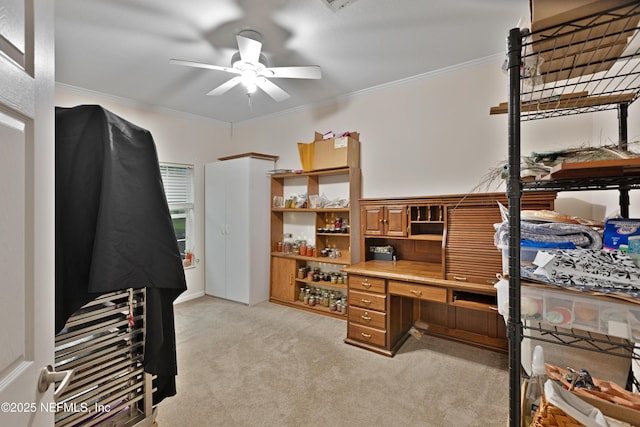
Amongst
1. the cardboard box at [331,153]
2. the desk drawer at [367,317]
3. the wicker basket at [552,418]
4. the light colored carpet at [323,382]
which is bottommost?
the light colored carpet at [323,382]

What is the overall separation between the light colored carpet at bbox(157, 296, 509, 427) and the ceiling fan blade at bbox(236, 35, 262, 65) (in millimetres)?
2532

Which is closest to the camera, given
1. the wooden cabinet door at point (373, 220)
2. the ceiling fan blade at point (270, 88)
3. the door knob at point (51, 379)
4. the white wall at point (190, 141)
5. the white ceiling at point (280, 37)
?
the door knob at point (51, 379)

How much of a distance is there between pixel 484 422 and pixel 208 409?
5.88 feet

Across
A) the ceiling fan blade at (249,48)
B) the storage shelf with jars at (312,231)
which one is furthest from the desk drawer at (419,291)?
the ceiling fan blade at (249,48)

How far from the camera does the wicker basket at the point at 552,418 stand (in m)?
0.71

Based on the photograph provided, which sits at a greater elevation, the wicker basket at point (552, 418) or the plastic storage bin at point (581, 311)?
the plastic storage bin at point (581, 311)

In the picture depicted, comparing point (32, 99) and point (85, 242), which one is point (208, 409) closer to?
point (85, 242)

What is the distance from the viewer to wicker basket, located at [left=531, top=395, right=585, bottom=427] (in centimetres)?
71

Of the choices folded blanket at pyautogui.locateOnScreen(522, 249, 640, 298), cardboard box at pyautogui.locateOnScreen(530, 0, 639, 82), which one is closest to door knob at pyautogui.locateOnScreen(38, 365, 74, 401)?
folded blanket at pyautogui.locateOnScreen(522, 249, 640, 298)

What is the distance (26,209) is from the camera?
0.64 meters

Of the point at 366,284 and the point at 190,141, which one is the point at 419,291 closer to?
the point at 366,284

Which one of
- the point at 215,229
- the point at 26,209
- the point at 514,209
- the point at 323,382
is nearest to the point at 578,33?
the point at 514,209

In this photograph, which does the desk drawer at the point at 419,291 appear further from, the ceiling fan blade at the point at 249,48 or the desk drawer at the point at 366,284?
the ceiling fan blade at the point at 249,48

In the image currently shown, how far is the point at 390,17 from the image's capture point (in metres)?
2.09
